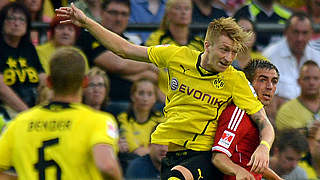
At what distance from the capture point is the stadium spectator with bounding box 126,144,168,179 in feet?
28.0

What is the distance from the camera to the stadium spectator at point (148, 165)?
852 cm

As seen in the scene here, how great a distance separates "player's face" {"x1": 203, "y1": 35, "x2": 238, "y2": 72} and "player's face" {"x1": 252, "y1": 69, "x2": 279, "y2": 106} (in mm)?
504

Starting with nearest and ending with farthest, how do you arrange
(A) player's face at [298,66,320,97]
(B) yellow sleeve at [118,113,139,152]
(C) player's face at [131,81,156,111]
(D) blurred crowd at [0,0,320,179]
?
(D) blurred crowd at [0,0,320,179] < (B) yellow sleeve at [118,113,139,152] < (C) player's face at [131,81,156,111] < (A) player's face at [298,66,320,97]

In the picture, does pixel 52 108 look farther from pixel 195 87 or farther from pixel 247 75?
pixel 247 75

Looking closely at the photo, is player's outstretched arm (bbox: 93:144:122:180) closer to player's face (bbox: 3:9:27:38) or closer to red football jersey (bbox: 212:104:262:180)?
red football jersey (bbox: 212:104:262:180)

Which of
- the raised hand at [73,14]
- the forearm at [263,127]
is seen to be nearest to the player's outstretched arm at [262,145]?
the forearm at [263,127]

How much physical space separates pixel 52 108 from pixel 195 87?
1.61 metres

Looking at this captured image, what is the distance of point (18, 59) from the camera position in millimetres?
8633

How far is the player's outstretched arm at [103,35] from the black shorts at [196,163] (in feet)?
2.80

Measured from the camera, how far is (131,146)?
8734mm

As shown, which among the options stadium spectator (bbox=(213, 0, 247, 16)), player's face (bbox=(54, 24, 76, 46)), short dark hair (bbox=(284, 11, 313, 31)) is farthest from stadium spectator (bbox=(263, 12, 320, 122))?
player's face (bbox=(54, 24, 76, 46))

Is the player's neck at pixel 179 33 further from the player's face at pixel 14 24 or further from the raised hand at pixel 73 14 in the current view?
the raised hand at pixel 73 14

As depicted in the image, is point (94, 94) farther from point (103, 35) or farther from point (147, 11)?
point (103, 35)

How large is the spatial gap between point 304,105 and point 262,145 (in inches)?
149
